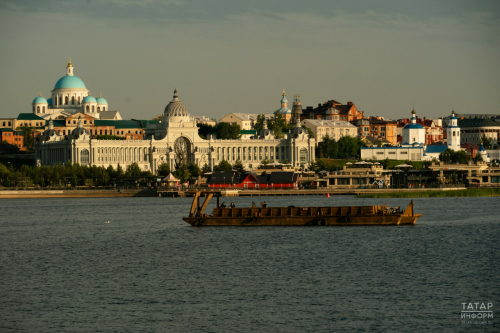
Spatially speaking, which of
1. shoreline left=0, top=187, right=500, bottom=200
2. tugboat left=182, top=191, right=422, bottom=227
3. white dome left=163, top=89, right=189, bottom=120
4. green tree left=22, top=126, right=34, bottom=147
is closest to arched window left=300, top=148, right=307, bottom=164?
white dome left=163, top=89, right=189, bottom=120

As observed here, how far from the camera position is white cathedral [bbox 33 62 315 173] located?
16888 centimetres

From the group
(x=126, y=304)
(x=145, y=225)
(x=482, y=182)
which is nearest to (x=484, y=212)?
(x=145, y=225)

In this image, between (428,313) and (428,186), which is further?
(428,186)

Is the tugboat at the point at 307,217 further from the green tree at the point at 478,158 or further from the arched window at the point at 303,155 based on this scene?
the arched window at the point at 303,155

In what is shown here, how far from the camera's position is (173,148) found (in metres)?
177

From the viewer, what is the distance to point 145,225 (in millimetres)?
72750

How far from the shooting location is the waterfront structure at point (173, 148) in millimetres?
168875

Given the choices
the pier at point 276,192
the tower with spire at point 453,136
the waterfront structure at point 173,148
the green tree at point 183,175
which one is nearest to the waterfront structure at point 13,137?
the waterfront structure at point 173,148

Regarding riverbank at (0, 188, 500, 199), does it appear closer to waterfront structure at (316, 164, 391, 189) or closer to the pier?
the pier

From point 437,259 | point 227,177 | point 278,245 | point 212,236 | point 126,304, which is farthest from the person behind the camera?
point 227,177

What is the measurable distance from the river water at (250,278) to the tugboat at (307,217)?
84cm

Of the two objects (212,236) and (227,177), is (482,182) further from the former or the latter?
(212,236)

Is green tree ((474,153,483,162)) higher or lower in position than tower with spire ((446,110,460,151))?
lower

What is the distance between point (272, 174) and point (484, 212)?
6312 centimetres
